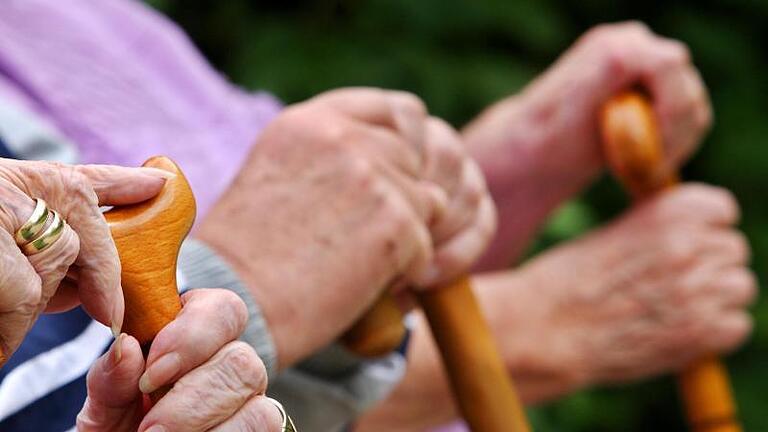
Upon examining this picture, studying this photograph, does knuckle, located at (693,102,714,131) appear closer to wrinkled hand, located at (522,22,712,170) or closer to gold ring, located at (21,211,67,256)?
wrinkled hand, located at (522,22,712,170)

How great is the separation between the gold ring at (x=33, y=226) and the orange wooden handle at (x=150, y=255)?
2.3 inches

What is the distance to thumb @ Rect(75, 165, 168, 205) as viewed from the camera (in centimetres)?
44

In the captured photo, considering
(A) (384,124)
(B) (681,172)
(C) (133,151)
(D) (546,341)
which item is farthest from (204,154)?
(B) (681,172)

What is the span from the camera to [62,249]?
394 millimetres

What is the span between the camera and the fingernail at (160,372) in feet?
1.45

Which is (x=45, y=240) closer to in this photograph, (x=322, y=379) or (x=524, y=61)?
(x=322, y=379)

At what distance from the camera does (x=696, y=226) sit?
1.16m

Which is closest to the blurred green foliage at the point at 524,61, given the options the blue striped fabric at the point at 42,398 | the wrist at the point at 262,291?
the wrist at the point at 262,291

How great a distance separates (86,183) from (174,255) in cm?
6

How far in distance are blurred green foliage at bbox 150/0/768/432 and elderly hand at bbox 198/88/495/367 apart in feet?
1.89

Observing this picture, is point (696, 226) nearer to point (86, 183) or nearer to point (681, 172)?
point (681, 172)

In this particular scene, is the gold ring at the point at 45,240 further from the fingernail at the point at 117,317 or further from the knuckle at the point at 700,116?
the knuckle at the point at 700,116

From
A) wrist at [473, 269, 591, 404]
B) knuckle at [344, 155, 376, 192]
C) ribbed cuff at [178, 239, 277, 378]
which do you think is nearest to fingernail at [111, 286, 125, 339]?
ribbed cuff at [178, 239, 277, 378]

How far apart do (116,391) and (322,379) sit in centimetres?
37
